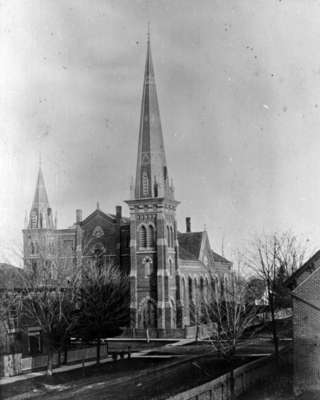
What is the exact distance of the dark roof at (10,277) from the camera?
115 ft

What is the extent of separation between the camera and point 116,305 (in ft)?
127

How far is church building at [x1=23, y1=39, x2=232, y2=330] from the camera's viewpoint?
179ft

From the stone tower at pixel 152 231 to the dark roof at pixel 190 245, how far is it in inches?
247

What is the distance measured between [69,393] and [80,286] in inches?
552

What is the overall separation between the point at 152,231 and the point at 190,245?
40.1 ft

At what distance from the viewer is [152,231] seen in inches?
2194

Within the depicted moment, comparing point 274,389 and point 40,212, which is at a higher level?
point 40,212

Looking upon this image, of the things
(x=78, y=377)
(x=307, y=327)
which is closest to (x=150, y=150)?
(x=78, y=377)

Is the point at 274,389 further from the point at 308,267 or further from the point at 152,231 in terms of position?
the point at 152,231

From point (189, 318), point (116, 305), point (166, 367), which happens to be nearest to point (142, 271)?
point (189, 318)

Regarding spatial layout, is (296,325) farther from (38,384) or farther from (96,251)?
(96,251)

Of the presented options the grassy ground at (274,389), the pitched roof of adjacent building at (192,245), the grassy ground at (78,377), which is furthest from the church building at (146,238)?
the grassy ground at (274,389)

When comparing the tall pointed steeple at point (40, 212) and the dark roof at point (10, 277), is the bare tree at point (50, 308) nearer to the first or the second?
the dark roof at point (10, 277)

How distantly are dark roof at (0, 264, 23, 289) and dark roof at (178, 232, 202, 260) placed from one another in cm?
2650
